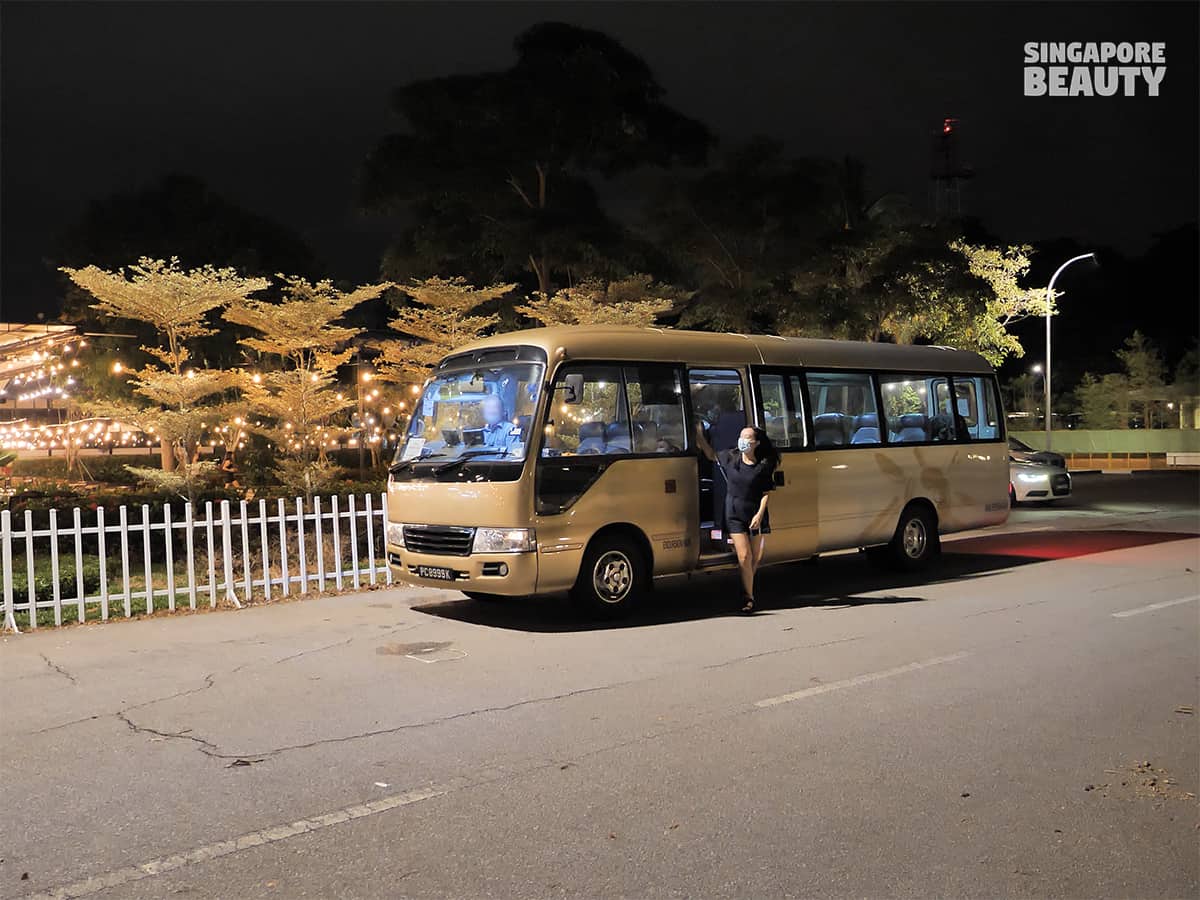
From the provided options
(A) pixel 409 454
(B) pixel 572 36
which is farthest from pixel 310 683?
(B) pixel 572 36

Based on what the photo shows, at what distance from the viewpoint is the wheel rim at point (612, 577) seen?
9922 mm

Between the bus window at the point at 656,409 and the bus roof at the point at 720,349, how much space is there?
16 cm

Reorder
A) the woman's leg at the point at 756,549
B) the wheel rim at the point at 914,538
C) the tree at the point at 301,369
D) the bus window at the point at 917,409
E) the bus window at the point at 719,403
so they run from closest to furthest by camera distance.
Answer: the woman's leg at the point at 756,549 → the bus window at the point at 719,403 → the bus window at the point at 917,409 → the wheel rim at the point at 914,538 → the tree at the point at 301,369

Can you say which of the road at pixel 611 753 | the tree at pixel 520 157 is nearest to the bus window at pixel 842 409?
the road at pixel 611 753

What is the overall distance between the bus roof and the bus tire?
1762 millimetres

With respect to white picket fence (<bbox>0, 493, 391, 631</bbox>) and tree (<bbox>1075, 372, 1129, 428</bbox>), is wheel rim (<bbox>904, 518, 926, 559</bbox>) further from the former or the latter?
tree (<bbox>1075, 372, 1129, 428</bbox>)

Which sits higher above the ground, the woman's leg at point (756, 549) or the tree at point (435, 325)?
the tree at point (435, 325)

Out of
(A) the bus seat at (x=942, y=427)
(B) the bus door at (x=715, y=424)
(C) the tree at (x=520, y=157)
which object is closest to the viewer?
(B) the bus door at (x=715, y=424)

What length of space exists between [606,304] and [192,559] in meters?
14.0

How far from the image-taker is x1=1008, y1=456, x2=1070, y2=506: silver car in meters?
23.3

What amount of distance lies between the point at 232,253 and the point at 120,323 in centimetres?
398

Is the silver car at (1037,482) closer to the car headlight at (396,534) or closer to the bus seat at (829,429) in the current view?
the bus seat at (829,429)

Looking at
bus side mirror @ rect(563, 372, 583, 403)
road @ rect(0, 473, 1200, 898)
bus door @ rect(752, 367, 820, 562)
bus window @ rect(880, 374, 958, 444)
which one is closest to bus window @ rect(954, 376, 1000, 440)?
bus window @ rect(880, 374, 958, 444)

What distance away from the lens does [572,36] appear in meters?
27.0
